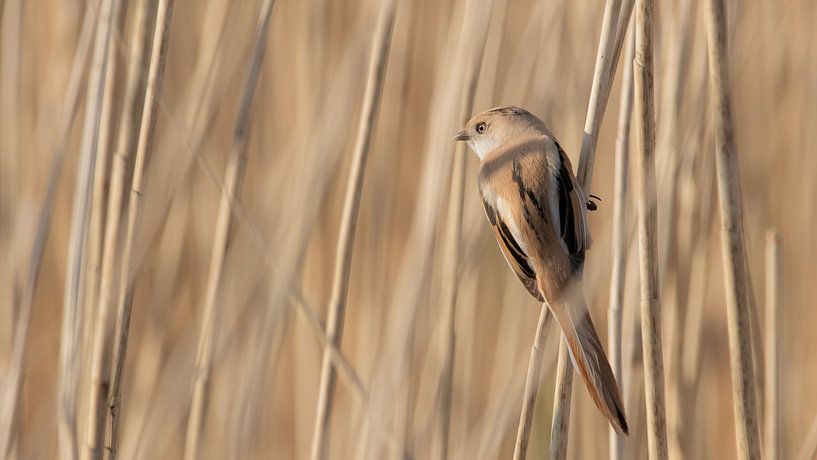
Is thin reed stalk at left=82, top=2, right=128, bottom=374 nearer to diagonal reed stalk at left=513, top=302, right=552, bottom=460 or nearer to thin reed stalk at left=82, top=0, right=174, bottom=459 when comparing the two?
thin reed stalk at left=82, top=0, right=174, bottom=459

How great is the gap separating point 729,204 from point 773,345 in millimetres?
824

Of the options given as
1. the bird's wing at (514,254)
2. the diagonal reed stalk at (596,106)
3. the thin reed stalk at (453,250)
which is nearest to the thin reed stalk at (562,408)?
the diagonal reed stalk at (596,106)

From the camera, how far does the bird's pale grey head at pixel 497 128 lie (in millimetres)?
1896

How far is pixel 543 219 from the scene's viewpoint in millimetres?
1678

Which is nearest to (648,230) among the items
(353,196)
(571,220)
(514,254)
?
(571,220)

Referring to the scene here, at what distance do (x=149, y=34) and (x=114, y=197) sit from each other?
0.27 m

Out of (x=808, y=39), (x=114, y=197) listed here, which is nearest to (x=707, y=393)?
(x=808, y=39)

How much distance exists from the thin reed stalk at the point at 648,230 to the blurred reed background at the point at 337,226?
0.87 feet

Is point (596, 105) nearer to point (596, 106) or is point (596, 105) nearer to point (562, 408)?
point (596, 106)

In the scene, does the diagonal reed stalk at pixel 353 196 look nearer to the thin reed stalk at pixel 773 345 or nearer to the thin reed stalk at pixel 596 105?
the thin reed stalk at pixel 596 105

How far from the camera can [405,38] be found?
9.01 feet

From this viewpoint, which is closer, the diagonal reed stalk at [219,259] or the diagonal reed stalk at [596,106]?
the diagonal reed stalk at [596,106]

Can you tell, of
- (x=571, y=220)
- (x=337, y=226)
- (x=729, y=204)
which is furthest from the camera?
(x=337, y=226)

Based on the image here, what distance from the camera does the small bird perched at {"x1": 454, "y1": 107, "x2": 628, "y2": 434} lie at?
5.18 ft
